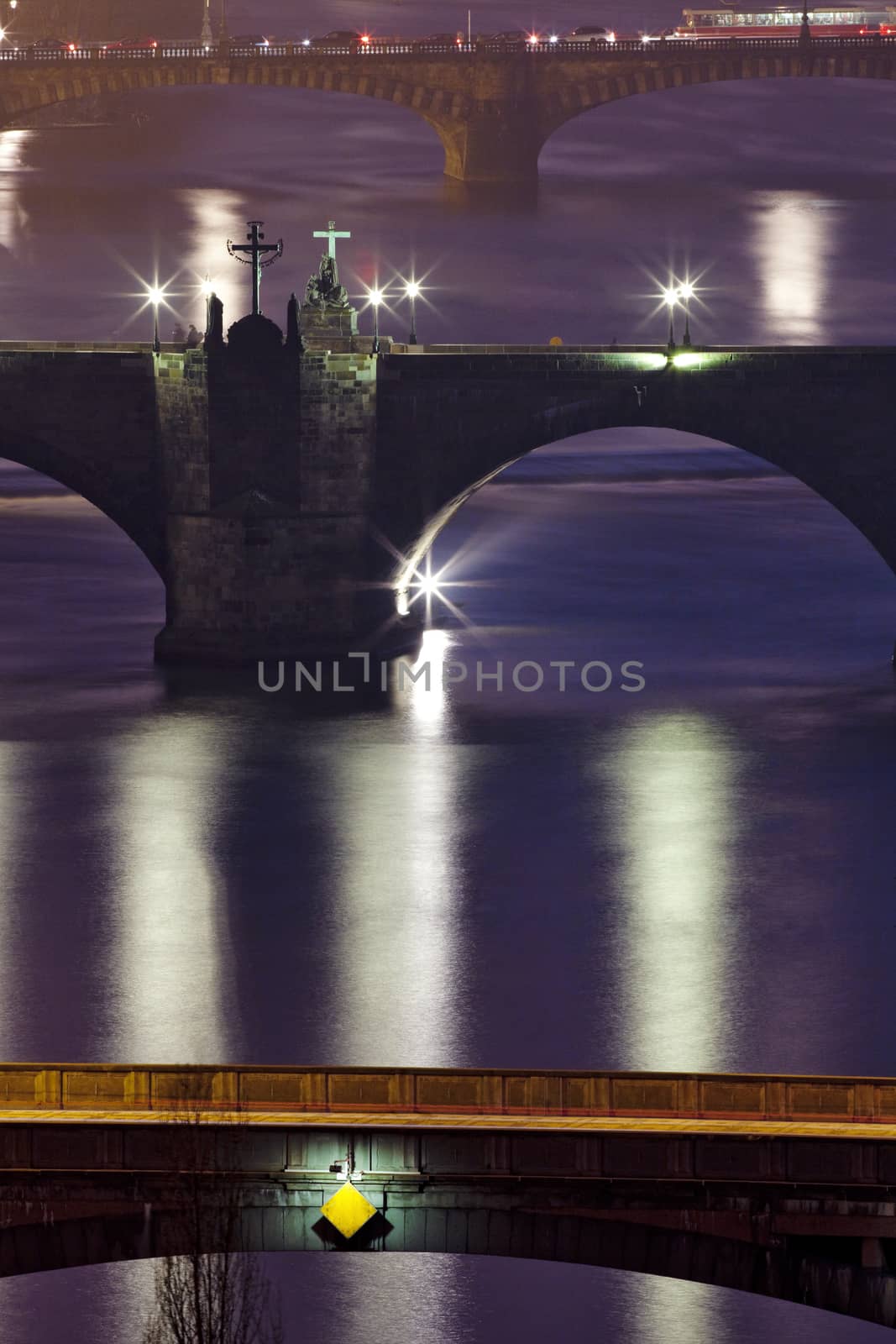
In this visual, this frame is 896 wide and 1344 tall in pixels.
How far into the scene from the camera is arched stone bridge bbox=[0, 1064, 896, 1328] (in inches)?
1929

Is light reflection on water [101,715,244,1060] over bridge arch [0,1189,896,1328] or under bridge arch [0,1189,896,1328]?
over

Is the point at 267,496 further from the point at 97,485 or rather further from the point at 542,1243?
the point at 542,1243

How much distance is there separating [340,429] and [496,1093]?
60407mm

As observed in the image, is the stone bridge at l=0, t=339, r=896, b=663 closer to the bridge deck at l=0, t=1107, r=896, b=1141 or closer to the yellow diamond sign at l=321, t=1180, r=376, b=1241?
the bridge deck at l=0, t=1107, r=896, b=1141

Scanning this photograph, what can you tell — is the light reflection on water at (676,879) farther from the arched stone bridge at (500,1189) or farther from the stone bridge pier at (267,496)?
the arched stone bridge at (500,1189)

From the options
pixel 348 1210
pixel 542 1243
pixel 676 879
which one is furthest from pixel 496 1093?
pixel 676 879

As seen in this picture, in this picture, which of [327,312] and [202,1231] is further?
[327,312]

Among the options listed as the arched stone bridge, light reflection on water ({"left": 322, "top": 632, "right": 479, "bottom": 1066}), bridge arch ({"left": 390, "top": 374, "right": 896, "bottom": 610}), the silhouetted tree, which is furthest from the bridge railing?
bridge arch ({"left": 390, "top": 374, "right": 896, "bottom": 610})

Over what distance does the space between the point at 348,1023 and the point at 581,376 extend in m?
38.7

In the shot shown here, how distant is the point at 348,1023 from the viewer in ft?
247

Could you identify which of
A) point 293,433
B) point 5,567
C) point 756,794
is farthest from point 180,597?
point 5,567

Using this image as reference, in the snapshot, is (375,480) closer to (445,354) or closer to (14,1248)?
(445,354)

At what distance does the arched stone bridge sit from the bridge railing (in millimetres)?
193

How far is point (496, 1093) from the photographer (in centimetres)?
5066
